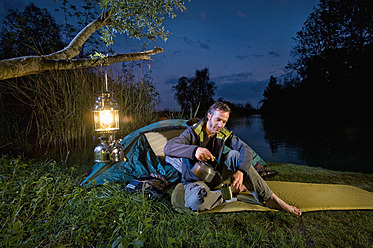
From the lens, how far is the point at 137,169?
122 inches

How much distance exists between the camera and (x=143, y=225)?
5.18ft

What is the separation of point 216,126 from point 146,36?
5.99ft

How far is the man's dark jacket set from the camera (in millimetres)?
2049

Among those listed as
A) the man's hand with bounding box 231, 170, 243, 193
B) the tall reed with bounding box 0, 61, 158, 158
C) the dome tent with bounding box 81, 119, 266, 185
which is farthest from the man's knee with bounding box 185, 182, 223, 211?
the tall reed with bounding box 0, 61, 158, 158

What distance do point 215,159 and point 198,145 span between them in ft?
0.82

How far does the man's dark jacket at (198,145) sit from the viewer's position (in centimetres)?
205

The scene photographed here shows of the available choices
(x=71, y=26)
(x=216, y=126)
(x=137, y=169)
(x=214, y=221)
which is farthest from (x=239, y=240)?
(x=71, y=26)

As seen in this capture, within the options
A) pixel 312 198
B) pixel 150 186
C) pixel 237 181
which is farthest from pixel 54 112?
pixel 312 198

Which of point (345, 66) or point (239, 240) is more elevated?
point (345, 66)

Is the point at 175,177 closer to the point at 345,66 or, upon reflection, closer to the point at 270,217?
the point at 270,217

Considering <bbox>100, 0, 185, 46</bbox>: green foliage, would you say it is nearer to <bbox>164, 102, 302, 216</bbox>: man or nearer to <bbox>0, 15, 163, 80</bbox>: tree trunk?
<bbox>0, 15, 163, 80</bbox>: tree trunk

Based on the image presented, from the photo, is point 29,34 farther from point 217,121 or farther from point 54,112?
point 217,121

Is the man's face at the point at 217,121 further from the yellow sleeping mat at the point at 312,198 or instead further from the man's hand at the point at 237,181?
the yellow sleeping mat at the point at 312,198

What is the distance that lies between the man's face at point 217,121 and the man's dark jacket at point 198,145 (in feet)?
0.31
